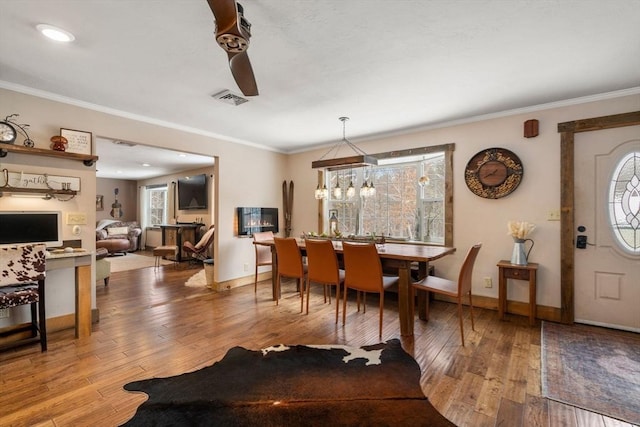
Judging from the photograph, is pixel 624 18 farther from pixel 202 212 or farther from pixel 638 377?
pixel 202 212

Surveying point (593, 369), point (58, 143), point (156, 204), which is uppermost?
point (58, 143)

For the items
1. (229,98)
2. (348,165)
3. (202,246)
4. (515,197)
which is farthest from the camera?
(202,246)

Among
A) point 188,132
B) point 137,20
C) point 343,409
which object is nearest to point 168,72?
point 137,20

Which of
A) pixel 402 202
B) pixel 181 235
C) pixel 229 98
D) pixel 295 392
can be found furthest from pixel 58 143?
pixel 181 235

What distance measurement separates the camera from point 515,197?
3.52 meters

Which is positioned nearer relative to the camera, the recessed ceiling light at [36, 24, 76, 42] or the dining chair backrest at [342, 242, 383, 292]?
the recessed ceiling light at [36, 24, 76, 42]

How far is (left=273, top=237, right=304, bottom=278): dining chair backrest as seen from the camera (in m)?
3.61

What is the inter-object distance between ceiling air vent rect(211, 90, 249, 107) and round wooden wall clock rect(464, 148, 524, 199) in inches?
118

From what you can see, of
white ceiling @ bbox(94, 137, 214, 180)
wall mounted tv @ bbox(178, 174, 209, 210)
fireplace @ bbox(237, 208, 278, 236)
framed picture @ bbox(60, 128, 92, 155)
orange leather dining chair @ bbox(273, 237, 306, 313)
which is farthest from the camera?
wall mounted tv @ bbox(178, 174, 209, 210)

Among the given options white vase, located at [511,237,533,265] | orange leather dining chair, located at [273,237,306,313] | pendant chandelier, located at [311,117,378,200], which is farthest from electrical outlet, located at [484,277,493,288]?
orange leather dining chair, located at [273,237,306,313]

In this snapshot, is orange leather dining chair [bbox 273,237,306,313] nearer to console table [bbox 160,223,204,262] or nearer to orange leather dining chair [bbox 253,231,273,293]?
orange leather dining chair [bbox 253,231,273,293]

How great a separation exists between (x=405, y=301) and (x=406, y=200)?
2012mm

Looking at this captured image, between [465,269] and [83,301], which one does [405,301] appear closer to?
[465,269]

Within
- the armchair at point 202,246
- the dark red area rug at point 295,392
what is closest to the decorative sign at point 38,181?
the dark red area rug at point 295,392
